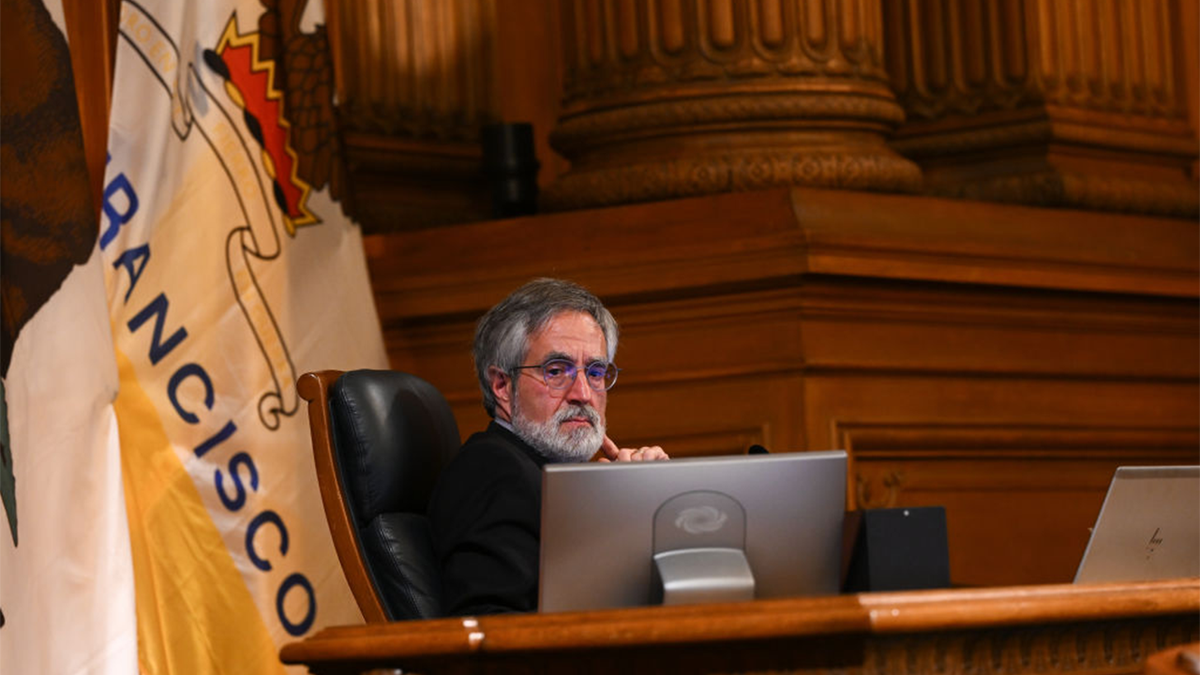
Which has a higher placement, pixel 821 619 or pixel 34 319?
pixel 34 319

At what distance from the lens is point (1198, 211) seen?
5.03m

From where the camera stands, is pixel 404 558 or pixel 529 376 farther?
pixel 529 376

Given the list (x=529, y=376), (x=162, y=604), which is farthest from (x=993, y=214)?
Result: (x=162, y=604)

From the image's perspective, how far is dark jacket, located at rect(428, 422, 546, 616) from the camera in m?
2.55

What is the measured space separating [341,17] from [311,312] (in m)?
1.07

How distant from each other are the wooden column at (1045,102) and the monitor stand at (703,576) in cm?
289

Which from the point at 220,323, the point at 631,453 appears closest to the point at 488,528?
the point at 631,453

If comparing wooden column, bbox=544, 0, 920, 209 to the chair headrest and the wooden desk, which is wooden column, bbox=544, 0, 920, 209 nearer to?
the chair headrest

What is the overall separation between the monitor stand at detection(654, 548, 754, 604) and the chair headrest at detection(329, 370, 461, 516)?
0.79m

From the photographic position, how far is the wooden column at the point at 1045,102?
15.8 feet

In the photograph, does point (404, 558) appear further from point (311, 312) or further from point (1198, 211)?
point (1198, 211)

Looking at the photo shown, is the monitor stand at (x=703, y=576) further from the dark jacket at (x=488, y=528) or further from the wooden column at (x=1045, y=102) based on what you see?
the wooden column at (x=1045, y=102)

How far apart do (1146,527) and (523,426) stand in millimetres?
976

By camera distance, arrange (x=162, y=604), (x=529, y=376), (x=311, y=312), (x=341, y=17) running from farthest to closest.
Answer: (x=341, y=17)
(x=311, y=312)
(x=162, y=604)
(x=529, y=376)
